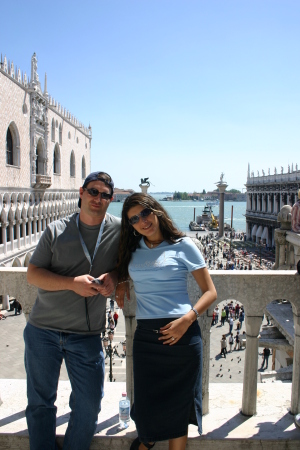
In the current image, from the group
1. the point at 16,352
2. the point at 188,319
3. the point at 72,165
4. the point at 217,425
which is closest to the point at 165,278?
the point at 188,319

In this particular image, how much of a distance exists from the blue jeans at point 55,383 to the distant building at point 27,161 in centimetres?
1723

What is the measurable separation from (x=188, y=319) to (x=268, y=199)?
50.1 metres

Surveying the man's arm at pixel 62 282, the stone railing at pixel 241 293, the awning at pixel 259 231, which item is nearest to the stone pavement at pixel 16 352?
the stone railing at pixel 241 293

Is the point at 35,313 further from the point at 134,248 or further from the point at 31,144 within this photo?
the point at 31,144

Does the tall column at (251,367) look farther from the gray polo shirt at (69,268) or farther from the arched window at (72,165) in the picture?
the arched window at (72,165)

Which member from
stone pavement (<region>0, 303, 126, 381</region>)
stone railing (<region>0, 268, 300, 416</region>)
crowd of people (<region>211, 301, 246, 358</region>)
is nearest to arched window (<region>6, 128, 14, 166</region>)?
stone pavement (<region>0, 303, 126, 381</region>)

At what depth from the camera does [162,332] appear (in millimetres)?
1894

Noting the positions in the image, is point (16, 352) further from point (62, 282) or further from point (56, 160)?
point (56, 160)

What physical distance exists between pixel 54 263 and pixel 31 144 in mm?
22010

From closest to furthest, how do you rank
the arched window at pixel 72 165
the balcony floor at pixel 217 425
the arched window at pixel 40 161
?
the balcony floor at pixel 217 425 < the arched window at pixel 40 161 < the arched window at pixel 72 165

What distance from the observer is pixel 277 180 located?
155 feet

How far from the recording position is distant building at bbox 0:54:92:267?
62.2 feet

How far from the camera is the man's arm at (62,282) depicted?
1903 millimetres

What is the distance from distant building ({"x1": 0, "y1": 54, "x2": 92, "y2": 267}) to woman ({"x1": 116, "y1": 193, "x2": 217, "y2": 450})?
17497 mm
